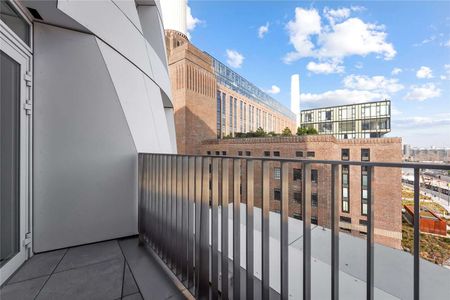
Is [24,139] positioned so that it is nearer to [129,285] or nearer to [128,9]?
[129,285]

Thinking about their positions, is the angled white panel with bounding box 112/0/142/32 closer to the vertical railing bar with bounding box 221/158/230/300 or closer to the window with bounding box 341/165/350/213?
the vertical railing bar with bounding box 221/158/230/300

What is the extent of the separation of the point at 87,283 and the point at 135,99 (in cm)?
270

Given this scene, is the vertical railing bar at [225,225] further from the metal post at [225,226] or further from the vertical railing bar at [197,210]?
the vertical railing bar at [197,210]

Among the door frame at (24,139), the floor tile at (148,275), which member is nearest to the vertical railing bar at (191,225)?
the floor tile at (148,275)

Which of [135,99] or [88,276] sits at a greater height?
[135,99]

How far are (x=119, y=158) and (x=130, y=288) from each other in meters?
1.74

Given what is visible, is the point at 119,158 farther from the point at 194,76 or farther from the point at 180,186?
the point at 194,76

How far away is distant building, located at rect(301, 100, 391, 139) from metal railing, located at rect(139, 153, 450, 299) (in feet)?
120

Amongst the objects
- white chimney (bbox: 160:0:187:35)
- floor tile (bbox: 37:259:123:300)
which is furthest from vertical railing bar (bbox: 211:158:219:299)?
white chimney (bbox: 160:0:187:35)

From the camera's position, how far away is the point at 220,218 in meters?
1.47

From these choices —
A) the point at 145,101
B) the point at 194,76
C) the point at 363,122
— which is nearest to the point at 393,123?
the point at 363,122

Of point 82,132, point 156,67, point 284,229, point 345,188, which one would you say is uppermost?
point 156,67

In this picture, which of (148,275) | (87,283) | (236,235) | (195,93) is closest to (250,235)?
(236,235)

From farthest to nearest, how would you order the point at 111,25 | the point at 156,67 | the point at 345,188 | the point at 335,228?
the point at 156,67, the point at 111,25, the point at 345,188, the point at 335,228
